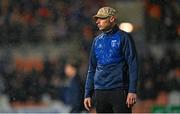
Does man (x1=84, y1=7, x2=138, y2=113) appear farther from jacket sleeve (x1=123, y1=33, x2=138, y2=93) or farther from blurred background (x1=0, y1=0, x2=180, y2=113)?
blurred background (x1=0, y1=0, x2=180, y2=113)

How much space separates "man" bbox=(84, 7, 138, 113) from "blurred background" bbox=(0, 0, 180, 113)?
6419 millimetres

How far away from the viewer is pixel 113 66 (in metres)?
6.25

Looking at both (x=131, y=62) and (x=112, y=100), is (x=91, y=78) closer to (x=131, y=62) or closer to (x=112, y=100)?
(x=112, y=100)

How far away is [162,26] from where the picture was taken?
1335cm

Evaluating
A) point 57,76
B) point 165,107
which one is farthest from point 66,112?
point 165,107

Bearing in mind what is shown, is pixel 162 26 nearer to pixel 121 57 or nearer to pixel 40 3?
pixel 40 3

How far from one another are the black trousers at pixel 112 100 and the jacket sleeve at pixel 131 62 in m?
0.16

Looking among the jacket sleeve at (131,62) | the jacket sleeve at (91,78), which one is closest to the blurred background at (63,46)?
the jacket sleeve at (91,78)

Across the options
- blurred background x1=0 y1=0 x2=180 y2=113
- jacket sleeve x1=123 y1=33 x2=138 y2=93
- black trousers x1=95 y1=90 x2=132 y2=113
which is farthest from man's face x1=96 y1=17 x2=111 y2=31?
blurred background x1=0 y1=0 x2=180 y2=113

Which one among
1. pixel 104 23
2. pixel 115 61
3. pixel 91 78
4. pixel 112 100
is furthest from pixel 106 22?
pixel 112 100

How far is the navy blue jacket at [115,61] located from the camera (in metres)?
6.17

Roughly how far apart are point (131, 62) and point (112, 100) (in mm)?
427

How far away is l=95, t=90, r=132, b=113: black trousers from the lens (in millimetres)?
6215

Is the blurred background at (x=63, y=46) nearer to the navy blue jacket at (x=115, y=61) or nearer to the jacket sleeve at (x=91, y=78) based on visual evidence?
the jacket sleeve at (x=91, y=78)
